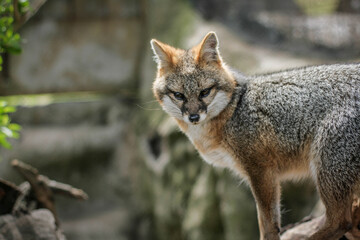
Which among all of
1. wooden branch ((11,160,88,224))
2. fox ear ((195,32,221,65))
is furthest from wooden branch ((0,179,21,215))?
fox ear ((195,32,221,65))

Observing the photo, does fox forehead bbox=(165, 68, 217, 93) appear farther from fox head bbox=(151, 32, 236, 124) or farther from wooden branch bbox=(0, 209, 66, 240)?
wooden branch bbox=(0, 209, 66, 240)

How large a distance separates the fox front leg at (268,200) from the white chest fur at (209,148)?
35cm

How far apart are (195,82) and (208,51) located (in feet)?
1.24

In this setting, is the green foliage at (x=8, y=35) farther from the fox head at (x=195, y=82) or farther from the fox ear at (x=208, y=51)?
the fox ear at (x=208, y=51)

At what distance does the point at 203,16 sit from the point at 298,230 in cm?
581

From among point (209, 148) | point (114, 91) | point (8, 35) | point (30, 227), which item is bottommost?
point (114, 91)

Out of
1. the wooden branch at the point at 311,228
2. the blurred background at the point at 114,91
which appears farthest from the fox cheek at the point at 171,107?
the blurred background at the point at 114,91

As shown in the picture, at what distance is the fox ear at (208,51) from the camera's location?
14.3 feet

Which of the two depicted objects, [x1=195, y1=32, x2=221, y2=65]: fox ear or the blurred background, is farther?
the blurred background

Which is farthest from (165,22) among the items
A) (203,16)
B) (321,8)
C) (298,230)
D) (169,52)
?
(298,230)

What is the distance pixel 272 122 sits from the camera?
4.16 meters

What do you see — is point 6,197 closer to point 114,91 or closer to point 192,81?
point 192,81

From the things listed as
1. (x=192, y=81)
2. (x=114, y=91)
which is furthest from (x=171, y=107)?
(x=114, y=91)

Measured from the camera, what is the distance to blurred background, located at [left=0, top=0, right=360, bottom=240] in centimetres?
913
